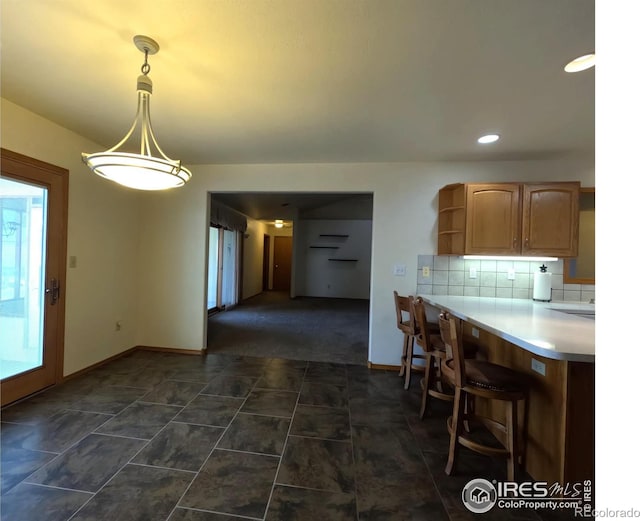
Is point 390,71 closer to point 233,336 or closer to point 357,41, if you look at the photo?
point 357,41

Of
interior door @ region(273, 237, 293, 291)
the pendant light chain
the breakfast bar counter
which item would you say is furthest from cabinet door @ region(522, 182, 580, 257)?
interior door @ region(273, 237, 293, 291)

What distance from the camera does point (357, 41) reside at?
1523mm

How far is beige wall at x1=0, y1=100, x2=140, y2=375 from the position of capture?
2.48 metres

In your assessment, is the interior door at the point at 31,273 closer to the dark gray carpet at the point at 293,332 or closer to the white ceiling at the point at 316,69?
the white ceiling at the point at 316,69

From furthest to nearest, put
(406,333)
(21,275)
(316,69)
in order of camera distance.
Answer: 1. (406,333)
2. (21,275)
3. (316,69)

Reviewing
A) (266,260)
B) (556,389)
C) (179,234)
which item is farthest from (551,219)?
(266,260)

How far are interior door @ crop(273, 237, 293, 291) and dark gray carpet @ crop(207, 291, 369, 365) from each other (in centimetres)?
327

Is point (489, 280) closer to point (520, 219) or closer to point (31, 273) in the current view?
point (520, 219)

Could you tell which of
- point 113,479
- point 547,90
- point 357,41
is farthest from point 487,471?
point 357,41

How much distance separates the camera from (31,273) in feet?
8.30

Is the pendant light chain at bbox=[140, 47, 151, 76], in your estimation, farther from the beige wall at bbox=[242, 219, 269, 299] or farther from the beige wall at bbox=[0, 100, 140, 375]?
the beige wall at bbox=[242, 219, 269, 299]

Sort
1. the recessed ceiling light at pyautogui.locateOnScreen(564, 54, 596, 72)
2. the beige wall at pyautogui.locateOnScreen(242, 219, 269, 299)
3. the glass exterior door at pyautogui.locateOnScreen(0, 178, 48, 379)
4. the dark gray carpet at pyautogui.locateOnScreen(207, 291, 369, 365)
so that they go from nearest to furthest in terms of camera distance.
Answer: the recessed ceiling light at pyautogui.locateOnScreen(564, 54, 596, 72)
the glass exterior door at pyautogui.locateOnScreen(0, 178, 48, 379)
the dark gray carpet at pyautogui.locateOnScreen(207, 291, 369, 365)
the beige wall at pyautogui.locateOnScreen(242, 219, 269, 299)

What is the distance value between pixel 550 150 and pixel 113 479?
4455 millimetres

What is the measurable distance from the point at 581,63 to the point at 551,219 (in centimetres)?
164
